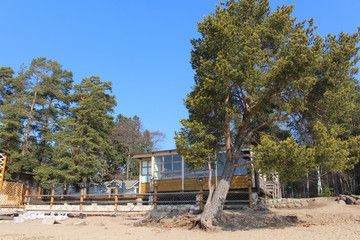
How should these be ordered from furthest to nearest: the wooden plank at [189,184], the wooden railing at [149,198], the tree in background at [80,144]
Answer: the tree in background at [80,144] < the wooden plank at [189,184] < the wooden railing at [149,198]

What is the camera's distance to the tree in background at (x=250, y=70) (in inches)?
322

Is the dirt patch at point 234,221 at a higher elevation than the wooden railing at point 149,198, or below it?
below

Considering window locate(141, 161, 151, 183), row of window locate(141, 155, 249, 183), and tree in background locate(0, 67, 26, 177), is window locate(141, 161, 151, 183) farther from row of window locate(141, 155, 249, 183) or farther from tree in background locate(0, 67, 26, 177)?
tree in background locate(0, 67, 26, 177)

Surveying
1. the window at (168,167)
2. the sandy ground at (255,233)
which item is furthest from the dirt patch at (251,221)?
the window at (168,167)

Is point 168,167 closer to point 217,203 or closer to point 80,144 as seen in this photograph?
point 217,203

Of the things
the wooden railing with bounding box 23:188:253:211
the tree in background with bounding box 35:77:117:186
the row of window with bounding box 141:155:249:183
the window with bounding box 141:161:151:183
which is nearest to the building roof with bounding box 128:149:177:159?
the row of window with bounding box 141:155:249:183

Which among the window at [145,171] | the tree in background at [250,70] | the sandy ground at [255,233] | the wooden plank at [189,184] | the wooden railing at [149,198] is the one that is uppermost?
the tree in background at [250,70]

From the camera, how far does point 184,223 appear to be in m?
9.31

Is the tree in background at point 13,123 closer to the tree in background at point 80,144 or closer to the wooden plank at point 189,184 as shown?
the tree in background at point 80,144

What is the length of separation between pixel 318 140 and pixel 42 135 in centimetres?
2491

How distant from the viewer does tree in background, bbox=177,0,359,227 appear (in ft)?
26.8

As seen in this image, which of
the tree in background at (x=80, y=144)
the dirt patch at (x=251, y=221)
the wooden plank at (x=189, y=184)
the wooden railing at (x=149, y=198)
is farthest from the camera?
the tree in background at (x=80, y=144)

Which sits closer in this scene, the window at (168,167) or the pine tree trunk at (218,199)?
the pine tree trunk at (218,199)


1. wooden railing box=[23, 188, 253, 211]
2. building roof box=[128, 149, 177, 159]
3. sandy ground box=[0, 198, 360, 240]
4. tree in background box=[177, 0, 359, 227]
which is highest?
tree in background box=[177, 0, 359, 227]
